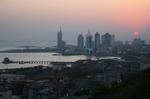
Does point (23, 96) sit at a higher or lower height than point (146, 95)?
lower

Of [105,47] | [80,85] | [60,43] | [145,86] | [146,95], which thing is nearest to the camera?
[146,95]

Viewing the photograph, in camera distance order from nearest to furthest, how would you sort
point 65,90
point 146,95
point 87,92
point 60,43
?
point 146,95 → point 87,92 → point 65,90 → point 60,43

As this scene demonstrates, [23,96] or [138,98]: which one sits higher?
[138,98]

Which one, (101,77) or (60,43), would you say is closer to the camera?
(101,77)

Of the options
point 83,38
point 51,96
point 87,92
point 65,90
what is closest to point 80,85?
point 65,90

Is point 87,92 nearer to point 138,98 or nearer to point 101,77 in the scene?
point 101,77

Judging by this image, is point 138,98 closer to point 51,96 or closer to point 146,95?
point 146,95

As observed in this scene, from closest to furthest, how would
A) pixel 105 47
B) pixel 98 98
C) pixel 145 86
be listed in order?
1. pixel 145 86
2. pixel 98 98
3. pixel 105 47

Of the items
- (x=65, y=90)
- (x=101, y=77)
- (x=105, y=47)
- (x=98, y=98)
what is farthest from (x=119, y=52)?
(x=98, y=98)

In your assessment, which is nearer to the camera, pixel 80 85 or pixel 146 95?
pixel 146 95
